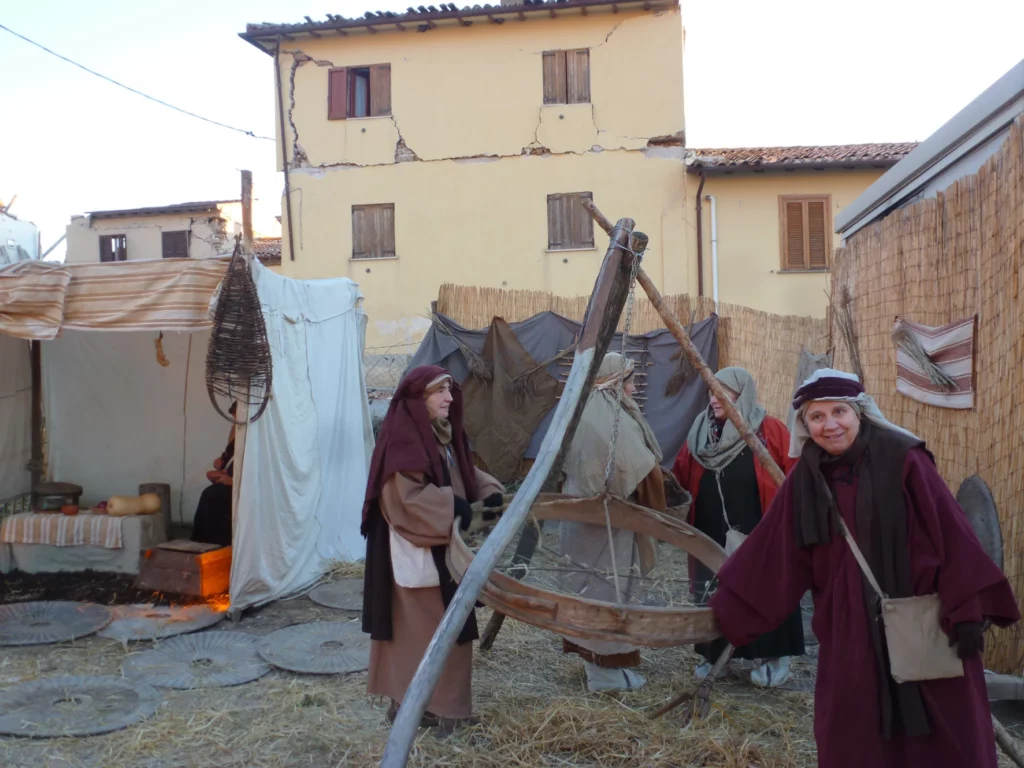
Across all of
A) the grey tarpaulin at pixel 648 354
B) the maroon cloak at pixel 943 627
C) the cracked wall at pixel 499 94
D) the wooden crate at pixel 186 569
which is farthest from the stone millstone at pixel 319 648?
the cracked wall at pixel 499 94

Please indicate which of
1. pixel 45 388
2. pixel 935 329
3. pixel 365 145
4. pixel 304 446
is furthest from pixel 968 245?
pixel 365 145

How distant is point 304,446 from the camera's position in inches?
253

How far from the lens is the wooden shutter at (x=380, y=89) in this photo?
52.7 feet

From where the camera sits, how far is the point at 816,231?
1525cm

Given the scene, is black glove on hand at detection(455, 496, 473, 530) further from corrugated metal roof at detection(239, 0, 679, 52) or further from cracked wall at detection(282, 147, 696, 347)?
corrugated metal roof at detection(239, 0, 679, 52)

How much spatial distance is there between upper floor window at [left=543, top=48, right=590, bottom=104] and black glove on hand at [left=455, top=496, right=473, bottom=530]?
43.8 feet

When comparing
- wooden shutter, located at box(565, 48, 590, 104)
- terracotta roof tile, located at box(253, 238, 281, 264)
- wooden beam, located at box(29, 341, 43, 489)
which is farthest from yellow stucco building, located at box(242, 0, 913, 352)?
wooden beam, located at box(29, 341, 43, 489)

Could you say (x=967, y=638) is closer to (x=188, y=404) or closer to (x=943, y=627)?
(x=943, y=627)

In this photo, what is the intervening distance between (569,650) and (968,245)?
9.23ft

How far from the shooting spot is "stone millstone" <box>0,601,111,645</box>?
5.23m

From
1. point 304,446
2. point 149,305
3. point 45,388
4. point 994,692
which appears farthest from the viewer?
point 45,388

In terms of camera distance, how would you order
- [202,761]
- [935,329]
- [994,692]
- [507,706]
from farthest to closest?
[935,329] → [507,706] → [202,761] → [994,692]

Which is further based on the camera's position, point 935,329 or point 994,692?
point 935,329

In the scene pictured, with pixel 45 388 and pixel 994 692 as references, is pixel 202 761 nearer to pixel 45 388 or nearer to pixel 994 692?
pixel 994 692
